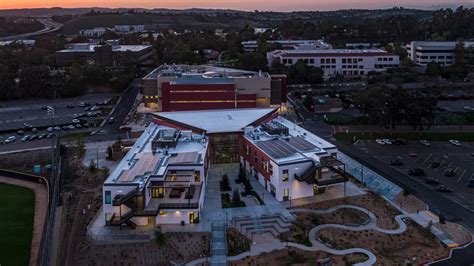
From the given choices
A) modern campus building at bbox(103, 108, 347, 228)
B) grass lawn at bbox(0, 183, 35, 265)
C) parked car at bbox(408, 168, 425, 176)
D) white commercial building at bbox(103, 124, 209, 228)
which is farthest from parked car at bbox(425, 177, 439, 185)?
grass lawn at bbox(0, 183, 35, 265)

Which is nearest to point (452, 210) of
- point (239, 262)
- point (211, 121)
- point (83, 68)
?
point (239, 262)

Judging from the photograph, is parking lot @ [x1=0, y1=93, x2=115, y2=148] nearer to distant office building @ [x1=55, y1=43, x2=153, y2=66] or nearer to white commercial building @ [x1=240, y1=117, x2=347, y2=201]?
distant office building @ [x1=55, y1=43, x2=153, y2=66]

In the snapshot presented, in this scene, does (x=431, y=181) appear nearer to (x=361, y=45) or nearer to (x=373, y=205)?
(x=373, y=205)

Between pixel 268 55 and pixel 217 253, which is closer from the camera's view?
pixel 217 253

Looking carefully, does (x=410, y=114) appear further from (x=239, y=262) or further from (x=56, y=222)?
(x=56, y=222)

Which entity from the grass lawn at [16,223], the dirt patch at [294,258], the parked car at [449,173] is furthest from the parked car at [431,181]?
the grass lawn at [16,223]

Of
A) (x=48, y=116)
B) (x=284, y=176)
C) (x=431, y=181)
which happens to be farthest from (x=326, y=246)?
(x=48, y=116)
